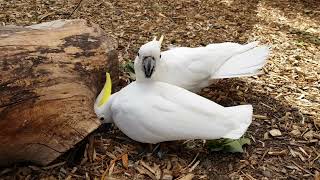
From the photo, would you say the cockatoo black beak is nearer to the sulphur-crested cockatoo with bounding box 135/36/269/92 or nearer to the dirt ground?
the sulphur-crested cockatoo with bounding box 135/36/269/92

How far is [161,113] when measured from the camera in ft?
6.98

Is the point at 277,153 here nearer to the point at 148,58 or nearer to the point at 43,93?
the point at 148,58

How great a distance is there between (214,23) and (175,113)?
2.03m

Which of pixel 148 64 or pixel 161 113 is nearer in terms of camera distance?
pixel 161 113

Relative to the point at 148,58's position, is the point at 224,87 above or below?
below

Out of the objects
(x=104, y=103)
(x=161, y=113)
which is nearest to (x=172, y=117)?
(x=161, y=113)

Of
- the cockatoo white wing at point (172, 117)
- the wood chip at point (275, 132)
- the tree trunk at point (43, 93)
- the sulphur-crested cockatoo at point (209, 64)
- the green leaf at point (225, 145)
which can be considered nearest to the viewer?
the tree trunk at point (43, 93)

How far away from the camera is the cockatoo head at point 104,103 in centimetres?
231

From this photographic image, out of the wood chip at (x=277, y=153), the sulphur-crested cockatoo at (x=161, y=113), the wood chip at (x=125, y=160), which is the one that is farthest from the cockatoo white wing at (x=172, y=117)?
the wood chip at (x=277, y=153)

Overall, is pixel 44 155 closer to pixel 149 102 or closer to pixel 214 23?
pixel 149 102

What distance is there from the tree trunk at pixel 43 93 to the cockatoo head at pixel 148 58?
271 millimetres

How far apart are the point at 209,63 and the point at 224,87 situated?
0.36 m

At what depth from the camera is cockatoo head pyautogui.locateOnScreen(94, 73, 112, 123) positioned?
2.31 metres

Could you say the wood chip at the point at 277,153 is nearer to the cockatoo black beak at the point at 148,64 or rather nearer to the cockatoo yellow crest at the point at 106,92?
the cockatoo black beak at the point at 148,64
